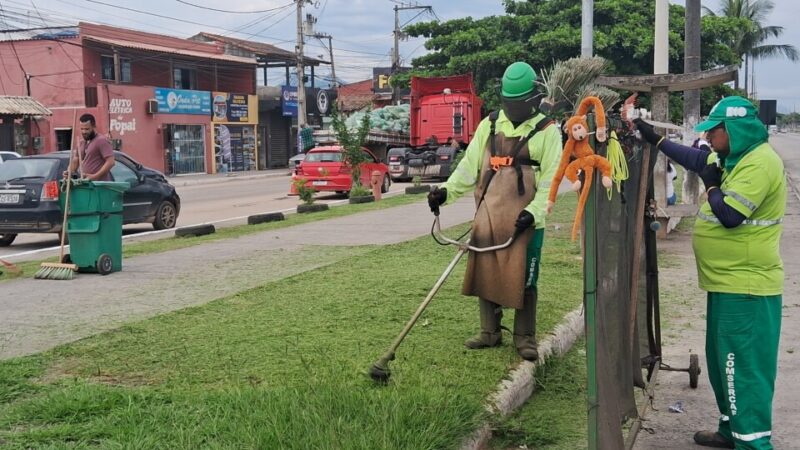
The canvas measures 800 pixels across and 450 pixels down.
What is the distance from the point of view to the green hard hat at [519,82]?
509 cm

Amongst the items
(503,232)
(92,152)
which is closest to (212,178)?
(92,152)

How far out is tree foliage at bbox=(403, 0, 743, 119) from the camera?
35094mm

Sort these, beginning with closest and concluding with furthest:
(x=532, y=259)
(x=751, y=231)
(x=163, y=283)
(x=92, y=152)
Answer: (x=751, y=231)
(x=532, y=259)
(x=163, y=283)
(x=92, y=152)

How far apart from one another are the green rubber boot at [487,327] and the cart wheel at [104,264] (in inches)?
199

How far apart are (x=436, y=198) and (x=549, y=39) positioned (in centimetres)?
3245

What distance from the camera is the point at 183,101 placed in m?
38.9

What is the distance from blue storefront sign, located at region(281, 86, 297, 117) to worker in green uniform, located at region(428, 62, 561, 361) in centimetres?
4270

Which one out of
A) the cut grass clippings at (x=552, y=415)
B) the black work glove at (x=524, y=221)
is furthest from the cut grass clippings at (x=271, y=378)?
the black work glove at (x=524, y=221)

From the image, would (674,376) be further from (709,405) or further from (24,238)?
(24,238)

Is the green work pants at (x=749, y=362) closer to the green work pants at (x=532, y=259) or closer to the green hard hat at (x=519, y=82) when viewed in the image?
the green work pants at (x=532, y=259)

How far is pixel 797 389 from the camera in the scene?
543 centimetres

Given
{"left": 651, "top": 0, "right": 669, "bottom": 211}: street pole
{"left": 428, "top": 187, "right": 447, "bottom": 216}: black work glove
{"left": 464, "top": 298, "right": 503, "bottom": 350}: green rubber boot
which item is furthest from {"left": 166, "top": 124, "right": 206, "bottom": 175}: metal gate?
{"left": 428, "top": 187, "right": 447, "bottom": 216}: black work glove

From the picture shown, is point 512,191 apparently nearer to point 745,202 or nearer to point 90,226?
point 745,202

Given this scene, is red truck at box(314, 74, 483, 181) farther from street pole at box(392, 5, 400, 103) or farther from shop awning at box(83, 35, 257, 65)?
street pole at box(392, 5, 400, 103)
